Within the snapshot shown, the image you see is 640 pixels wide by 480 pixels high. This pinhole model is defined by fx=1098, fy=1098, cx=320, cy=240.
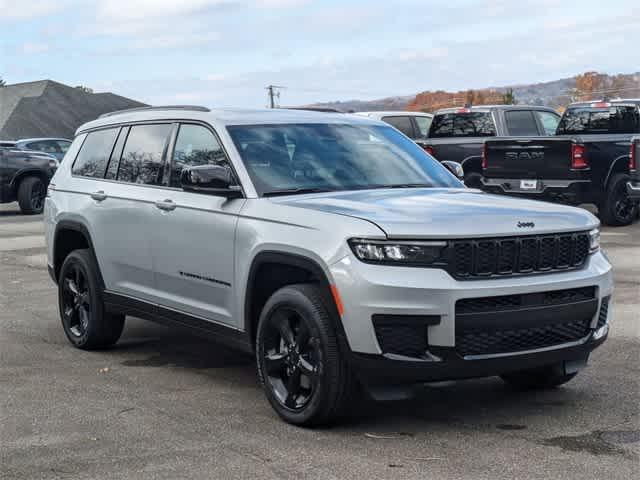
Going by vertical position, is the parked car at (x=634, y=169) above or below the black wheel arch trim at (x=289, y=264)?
below

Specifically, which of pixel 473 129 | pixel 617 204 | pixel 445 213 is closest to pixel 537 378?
pixel 445 213

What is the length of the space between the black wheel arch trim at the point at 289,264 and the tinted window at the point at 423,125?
16.8 metres

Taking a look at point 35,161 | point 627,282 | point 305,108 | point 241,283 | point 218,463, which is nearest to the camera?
point 218,463

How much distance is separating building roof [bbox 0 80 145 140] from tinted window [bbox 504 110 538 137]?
41.6m

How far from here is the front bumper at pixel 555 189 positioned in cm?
1730

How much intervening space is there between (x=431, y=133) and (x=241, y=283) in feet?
50.0

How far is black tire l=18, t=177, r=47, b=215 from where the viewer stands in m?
24.0

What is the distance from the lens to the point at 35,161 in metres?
23.9

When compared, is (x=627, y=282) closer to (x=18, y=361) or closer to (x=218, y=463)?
(x=18, y=361)

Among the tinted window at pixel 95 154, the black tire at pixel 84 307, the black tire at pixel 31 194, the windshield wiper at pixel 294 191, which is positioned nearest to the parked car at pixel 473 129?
the black tire at pixel 31 194

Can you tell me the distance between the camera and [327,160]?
274 inches

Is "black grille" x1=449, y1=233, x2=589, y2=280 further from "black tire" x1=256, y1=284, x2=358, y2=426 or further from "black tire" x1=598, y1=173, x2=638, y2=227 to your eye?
"black tire" x1=598, y1=173, x2=638, y2=227

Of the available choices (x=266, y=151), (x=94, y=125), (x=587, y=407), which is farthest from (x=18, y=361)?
(x=587, y=407)

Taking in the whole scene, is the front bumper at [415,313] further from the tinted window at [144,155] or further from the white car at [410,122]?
the white car at [410,122]
